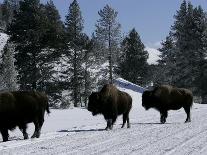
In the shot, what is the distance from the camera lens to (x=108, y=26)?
76562mm

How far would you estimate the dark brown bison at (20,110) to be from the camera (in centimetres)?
1567

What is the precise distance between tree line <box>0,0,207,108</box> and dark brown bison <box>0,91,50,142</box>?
2764 cm

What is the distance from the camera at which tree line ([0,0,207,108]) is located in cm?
4469

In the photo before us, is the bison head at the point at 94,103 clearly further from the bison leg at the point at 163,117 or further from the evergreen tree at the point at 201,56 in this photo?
the evergreen tree at the point at 201,56

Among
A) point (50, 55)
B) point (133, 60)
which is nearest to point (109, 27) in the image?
point (133, 60)

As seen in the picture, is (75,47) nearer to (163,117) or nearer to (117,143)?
(163,117)

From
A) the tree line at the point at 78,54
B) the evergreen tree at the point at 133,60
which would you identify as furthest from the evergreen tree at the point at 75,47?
the evergreen tree at the point at 133,60

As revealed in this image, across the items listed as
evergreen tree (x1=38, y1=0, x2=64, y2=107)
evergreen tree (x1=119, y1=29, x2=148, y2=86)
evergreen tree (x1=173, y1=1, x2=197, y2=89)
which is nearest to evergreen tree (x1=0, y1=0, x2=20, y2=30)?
evergreen tree (x1=119, y1=29, x2=148, y2=86)

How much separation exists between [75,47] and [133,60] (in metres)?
22.8

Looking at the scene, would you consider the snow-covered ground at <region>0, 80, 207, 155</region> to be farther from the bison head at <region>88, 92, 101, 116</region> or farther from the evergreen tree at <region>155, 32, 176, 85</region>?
the evergreen tree at <region>155, 32, 176, 85</region>

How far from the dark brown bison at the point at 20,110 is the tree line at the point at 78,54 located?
27635 mm

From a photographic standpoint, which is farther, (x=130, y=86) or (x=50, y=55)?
(x=130, y=86)

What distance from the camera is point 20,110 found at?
16031mm

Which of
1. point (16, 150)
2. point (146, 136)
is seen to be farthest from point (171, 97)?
point (16, 150)
